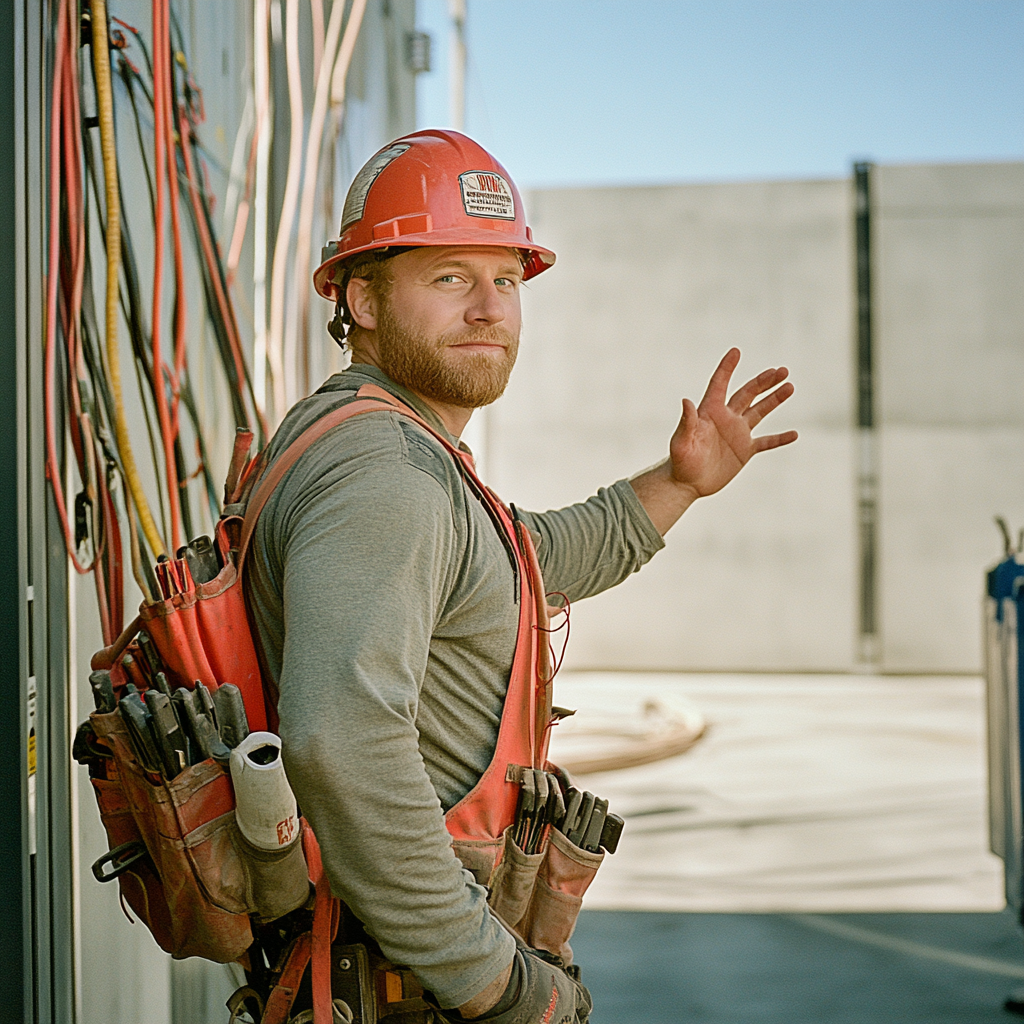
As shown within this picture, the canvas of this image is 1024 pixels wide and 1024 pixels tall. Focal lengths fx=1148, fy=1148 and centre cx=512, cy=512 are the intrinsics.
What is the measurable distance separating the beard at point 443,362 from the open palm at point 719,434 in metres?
0.54

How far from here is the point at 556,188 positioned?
12.3m

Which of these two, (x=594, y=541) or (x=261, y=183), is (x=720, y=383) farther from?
(x=261, y=183)

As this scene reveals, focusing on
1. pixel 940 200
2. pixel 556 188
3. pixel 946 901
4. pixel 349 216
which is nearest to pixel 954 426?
pixel 940 200

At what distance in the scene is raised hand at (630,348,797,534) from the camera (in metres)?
2.20

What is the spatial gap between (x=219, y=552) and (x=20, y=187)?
0.73 m

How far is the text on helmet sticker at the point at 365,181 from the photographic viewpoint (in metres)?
1.80

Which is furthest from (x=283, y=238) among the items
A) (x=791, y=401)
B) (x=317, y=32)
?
(x=791, y=401)

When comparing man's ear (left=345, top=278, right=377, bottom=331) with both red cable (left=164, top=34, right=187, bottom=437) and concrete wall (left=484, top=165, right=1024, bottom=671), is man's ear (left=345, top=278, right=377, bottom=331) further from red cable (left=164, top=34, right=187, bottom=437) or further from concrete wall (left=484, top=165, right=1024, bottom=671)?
concrete wall (left=484, top=165, right=1024, bottom=671)

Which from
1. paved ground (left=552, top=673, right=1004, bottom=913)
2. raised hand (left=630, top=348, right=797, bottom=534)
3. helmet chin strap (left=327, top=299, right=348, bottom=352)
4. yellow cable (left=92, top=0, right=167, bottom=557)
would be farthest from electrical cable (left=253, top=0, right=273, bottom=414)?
paved ground (left=552, top=673, right=1004, bottom=913)

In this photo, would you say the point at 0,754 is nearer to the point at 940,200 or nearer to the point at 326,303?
the point at 326,303

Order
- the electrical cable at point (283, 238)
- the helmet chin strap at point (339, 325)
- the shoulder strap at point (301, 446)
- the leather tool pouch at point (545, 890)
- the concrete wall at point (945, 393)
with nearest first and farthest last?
the shoulder strap at point (301, 446) < the leather tool pouch at point (545, 890) < the helmet chin strap at point (339, 325) < the electrical cable at point (283, 238) < the concrete wall at point (945, 393)

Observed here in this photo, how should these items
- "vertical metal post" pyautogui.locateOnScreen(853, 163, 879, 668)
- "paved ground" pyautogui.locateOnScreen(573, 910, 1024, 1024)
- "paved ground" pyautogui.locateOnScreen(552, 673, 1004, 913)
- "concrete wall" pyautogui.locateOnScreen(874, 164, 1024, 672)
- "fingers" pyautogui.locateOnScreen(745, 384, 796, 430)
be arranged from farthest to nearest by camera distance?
Result: "vertical metal post" pyautogui.locateOnScreen(853, 163, 879, 668) → "concrete wall" pyautogui.locateOnScreen(874, 164, 1024, 672) → "paved ground" pyautogui.locateOnScreen(552, 673, 1004, 913) → "paved ground" pyautogui.locateOnScreen(573, 910, 1024, 1024) → "fingers" pyautogui.locateOnScreen(745, 384, 796, 430)

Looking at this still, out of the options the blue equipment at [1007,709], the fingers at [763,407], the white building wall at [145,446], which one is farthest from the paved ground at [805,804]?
the fingers at [763,407]

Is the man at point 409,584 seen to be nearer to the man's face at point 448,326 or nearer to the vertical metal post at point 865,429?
the man's face at point 448,326
